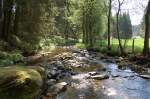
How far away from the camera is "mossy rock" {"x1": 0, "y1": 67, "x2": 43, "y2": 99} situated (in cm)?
814

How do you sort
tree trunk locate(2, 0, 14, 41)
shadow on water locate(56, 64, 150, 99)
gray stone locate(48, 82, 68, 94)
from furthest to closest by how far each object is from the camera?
tree trunk locate(2, 0, 14, 41)
gray stone locate(48, 82, 68, 94)
shadow on water locate(56, 64, 150, 99)

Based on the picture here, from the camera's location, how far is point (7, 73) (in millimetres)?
8938

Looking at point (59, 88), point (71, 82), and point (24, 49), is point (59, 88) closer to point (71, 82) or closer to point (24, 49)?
point (71, 82)

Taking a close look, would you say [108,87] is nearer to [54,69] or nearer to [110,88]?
[110,88]

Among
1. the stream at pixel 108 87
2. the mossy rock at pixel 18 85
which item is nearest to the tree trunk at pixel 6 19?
the stream at pixel 108 87

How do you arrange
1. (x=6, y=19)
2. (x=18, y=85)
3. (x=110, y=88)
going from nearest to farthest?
(x=18, y=85) < (x=110, y=88) < (x=6, y=19)

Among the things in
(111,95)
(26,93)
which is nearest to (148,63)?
(111,95)

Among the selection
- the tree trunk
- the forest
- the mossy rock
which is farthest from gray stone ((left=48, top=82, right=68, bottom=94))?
the tree trunk

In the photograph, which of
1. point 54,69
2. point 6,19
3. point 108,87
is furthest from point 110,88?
point 6,19

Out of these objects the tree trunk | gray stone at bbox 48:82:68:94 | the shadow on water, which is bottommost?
the shadow on water

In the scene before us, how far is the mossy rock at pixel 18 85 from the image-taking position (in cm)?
814

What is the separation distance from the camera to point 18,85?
327 inches

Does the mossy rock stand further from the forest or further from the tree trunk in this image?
the tree trunk

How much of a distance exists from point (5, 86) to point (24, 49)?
1965 cm
